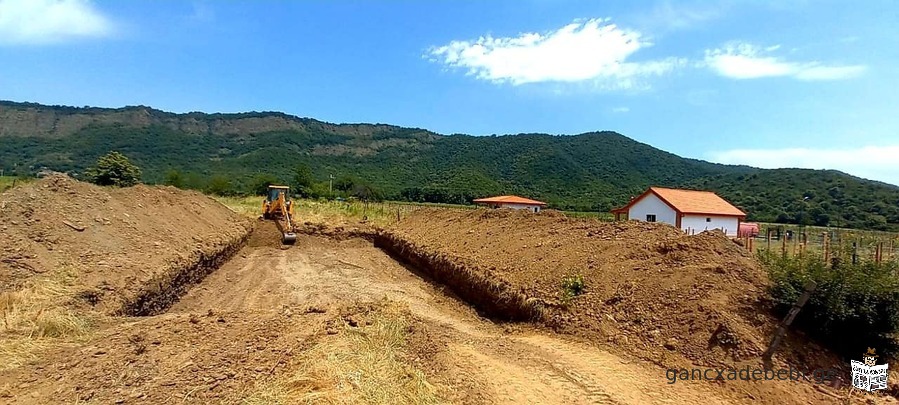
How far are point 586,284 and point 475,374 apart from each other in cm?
321

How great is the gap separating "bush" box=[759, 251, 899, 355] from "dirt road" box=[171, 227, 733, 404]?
67.4 inches

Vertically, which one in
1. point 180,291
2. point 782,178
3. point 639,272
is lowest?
point 180,291

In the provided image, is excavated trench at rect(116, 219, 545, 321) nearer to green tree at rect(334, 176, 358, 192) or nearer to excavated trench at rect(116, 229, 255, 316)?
excavated trench at rect(116, 229, 255, 316)

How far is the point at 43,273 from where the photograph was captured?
7.29 m

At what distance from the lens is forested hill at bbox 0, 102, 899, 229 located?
153 feet

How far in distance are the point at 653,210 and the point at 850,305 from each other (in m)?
23.4

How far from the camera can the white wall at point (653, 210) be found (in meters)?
25.9

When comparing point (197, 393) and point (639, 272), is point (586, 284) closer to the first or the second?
point (639, 272)

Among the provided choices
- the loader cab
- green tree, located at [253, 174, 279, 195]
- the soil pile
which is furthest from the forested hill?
the soil pile

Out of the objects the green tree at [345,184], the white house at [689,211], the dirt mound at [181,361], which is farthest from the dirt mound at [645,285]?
the green tree at [345,184]

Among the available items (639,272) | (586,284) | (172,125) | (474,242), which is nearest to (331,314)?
(586,284)

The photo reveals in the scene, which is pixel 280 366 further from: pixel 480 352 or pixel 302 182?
pixel 302 182

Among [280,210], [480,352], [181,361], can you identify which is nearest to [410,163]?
[280,210]

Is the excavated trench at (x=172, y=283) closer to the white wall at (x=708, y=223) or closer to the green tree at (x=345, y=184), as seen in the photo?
the white wall at (x=708, y=223)
